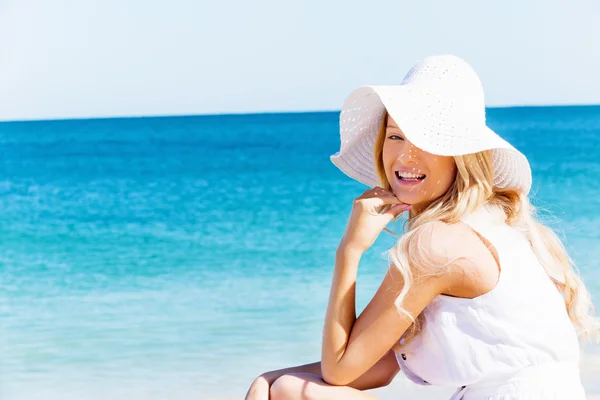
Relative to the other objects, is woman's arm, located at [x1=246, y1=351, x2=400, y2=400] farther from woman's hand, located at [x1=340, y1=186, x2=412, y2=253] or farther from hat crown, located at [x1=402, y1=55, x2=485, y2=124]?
hat crown, located at [x1=402, y1=55, x2=485, y2=124]

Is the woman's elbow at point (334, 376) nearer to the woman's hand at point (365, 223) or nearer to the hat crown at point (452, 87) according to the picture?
the woman's hand at point (365, 223)

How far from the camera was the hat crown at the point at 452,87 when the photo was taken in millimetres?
2605

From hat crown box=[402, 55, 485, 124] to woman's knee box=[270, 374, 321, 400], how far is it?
843 mm

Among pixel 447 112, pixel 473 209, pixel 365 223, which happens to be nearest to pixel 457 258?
pixel 473 209

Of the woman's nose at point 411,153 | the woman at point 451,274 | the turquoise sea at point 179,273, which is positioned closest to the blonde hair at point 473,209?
the woman at point 451,274

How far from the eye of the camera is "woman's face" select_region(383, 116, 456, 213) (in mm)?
2594

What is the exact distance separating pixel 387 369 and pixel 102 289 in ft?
18.8

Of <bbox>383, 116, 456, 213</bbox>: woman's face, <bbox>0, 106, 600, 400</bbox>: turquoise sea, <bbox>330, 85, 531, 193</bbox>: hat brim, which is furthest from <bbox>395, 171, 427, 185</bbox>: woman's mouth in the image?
<bbox>0, 106, 600, 400</bbox>: turquoise sea

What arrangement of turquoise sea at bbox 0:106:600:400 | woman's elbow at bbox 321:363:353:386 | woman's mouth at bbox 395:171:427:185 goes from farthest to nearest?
turquoise sea at bbox 0:106:600:400
woman's mouth at bbox 395:171:427:185
woman's elbow at bbox 321:363:353:386

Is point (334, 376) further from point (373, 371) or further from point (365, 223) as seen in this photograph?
point (365, 223)

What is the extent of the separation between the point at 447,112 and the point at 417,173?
19cm

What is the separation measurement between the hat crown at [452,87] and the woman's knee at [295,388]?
33.2 inches

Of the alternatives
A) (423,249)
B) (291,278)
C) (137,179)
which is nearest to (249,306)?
(291,278)

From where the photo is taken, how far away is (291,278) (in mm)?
8211
